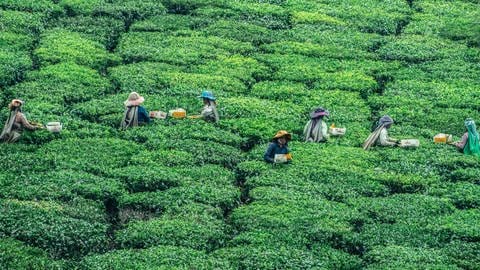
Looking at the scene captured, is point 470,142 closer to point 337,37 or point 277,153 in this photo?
point 277,153

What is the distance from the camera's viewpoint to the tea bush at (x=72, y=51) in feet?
155

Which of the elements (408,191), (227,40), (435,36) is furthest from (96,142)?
(435,36)

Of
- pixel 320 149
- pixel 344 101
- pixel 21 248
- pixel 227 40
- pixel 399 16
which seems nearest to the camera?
pixel 21 248

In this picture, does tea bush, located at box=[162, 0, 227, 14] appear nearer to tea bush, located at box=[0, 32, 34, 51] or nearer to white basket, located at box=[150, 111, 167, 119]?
tea bush, located at box=[0, 32, 34, 51]

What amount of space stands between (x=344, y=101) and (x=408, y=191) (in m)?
8.93

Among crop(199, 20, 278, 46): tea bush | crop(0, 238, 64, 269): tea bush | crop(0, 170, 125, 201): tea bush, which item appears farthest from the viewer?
crop(199, 20, 278, 46): tea bush

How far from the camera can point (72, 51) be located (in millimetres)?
47969

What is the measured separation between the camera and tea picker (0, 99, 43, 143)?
1459 inches

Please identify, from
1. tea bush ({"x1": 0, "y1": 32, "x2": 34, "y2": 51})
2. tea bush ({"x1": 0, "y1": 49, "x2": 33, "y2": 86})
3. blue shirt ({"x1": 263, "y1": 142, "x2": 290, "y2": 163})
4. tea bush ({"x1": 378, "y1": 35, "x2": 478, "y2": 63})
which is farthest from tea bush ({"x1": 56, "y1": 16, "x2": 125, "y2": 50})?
blue shirt ({"x1": 263, "y1": 142, "x2": 290, "y2": 163})

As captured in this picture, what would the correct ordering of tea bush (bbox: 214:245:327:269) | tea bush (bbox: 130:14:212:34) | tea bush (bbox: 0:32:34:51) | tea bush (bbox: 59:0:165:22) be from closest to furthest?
tea bush (bbox: 214:245:327:269)
tea bush (bbox: 0:32:34:51)
tea bush (bbox: 130:14:212:34)
tea bush (bbox: 59:0:165:22)

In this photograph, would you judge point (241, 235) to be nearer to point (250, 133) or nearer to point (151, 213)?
point (151, 213)

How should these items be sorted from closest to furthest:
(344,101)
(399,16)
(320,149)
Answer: (320,149) → (344,101) → (399,16)

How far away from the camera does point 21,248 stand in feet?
98.3

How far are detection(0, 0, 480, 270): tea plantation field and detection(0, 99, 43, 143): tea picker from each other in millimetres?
394
